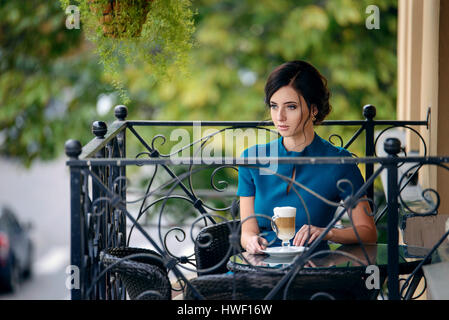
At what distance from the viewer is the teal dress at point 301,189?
2.66m

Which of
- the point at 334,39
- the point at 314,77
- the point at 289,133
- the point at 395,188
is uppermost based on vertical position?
the point at 334,39

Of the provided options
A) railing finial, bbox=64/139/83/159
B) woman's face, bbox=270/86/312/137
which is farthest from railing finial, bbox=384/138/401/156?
railing finial, bbox=64/139/83/159

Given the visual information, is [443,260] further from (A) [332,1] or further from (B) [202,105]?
(B) [202,105]

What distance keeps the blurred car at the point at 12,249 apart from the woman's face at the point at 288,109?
647cm

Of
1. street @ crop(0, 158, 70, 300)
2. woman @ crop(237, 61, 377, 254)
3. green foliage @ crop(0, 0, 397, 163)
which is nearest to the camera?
woman @ crop(237, 61, 377, 254)

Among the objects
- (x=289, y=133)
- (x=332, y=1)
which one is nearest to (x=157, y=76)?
(x=289, y=133)

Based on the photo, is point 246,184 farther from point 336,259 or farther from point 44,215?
point 44,215

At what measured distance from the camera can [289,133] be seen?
272 cm

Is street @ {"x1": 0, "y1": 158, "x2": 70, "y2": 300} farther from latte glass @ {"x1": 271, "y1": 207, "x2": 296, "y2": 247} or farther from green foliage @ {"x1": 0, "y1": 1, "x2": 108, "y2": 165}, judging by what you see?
latte glass @ {"x1": 271, "y1": 207, "x2": 296, "y2": 247}

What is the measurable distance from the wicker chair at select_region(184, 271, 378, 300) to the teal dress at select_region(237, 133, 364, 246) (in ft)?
1.07

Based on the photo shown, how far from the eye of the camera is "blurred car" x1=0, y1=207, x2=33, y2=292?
867 cm

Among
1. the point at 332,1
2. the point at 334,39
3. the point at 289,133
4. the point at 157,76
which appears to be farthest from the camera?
the point at 334,39

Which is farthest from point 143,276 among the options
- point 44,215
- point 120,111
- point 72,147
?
point 44,215
